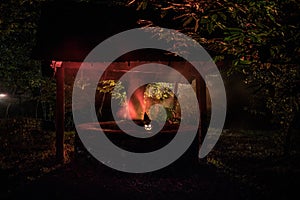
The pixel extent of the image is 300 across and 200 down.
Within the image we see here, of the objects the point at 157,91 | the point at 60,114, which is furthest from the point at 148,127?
the point at 157,91

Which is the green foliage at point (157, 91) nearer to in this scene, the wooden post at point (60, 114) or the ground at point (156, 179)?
the ground at point (156, 179)

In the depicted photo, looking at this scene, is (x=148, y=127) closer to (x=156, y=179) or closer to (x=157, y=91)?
(x=156, y=179)

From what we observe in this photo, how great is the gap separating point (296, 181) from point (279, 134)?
130 inches

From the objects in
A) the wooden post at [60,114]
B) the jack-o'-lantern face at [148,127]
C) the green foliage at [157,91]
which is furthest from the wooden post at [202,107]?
the wooden post at [60,114]

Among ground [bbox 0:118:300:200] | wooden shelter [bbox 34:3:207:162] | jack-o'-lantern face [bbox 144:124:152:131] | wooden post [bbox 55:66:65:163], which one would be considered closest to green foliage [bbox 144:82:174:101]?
jack-o'-lantern face [bbox 144:124:152:131]

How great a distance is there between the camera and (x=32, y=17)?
1708 cm

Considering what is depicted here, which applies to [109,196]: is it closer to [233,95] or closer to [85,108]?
[85,108]

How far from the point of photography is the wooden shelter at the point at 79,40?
9.20 metres

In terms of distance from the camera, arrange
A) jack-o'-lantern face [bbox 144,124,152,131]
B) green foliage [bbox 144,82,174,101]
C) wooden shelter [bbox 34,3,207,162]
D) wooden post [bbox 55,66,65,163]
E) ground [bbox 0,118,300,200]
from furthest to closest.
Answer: green foliage [bbox 144,82,174,101], jack-o'-lantern face [bbox 144,124,152,131], wooden post [bbox 55,66,65,163], wooden shelter [bbox 34,3,207,162], ground [bbox 0,118,300,200]

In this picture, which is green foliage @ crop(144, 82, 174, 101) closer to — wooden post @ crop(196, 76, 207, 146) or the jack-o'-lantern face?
the jack-o'-lantern face

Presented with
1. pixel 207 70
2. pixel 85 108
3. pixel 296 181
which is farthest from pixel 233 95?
pixel 296 181

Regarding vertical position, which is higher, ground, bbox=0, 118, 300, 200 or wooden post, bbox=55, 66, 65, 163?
wooden post, bbox=55, 66, 65, 163

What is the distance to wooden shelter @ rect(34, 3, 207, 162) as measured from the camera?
30.2 ft

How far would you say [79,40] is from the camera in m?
9.87
